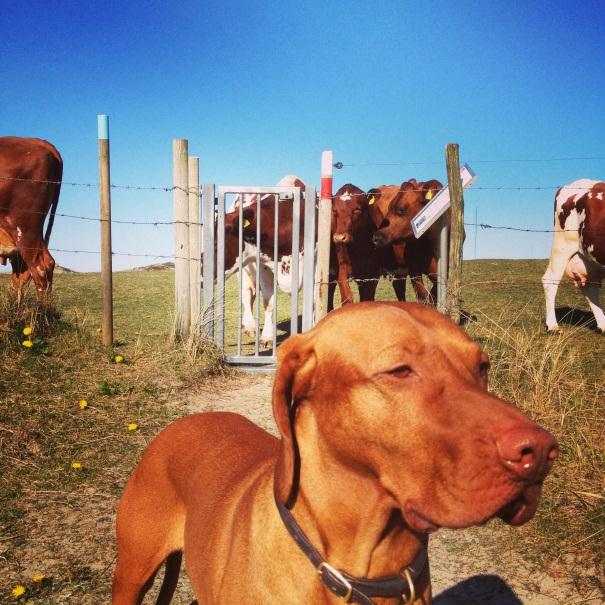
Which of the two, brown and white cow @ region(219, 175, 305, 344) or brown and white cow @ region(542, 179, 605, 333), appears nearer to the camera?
brown and white cow @ region(219, 175, 305, 344)

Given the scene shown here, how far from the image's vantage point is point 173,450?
2344 mm

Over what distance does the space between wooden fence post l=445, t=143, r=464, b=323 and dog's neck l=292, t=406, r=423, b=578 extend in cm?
422

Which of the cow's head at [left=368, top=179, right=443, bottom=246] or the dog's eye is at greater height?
the cow's head at [left=368, top=179, right=443, bottom=246]

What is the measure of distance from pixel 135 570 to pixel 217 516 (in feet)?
1.76

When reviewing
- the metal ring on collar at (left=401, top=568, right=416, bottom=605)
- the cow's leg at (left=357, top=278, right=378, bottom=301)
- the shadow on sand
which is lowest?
the shadow on sand

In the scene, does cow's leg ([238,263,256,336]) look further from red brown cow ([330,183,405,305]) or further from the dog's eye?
the dog's eye

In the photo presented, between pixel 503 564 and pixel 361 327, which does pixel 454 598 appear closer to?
pixel 503 564

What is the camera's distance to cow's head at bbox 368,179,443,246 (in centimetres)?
782

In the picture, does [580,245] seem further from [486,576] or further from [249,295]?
[486,576]

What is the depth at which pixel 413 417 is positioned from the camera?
144 centimetres

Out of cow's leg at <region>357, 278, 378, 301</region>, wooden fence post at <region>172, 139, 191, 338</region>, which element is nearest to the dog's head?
wooden fence post at <region>172, 139, 191, 338</region>

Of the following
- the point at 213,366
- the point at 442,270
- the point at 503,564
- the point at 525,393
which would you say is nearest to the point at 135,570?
the point at 503,564

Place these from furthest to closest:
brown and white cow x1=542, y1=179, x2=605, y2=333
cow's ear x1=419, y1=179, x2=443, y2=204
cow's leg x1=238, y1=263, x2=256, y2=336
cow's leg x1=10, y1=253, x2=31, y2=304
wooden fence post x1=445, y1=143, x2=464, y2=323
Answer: cow's leg x1=238, y1=263, x2=256, y2=336 < brown and white cow x1=542, y1=179, x2=605, y2=333 < cow's ear x1=419, y1=179, x2=443, y2=204 < cow's leg x1=10, y1=253, x2=31, y2=304 < wooden fence post x1=445, y1=143, x2=464, y2=323

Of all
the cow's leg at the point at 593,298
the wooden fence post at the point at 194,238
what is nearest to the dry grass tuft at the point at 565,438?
the cow's leg at the point at 593,298
